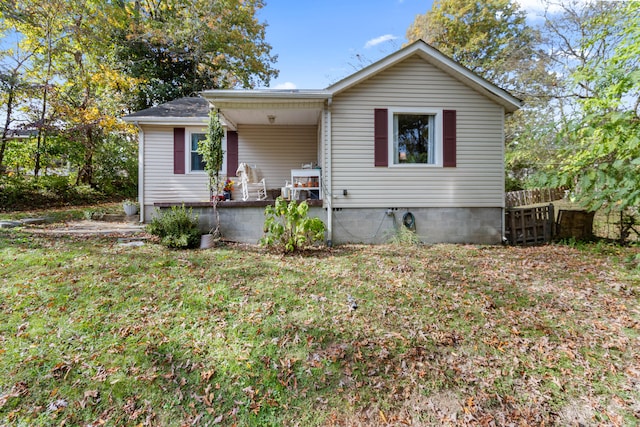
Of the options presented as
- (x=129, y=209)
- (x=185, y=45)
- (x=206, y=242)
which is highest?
(x=185, y=45)

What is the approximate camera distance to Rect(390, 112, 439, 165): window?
23.5 feet

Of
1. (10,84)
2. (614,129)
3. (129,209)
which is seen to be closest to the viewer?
(614,129)

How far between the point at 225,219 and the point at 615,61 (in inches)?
297

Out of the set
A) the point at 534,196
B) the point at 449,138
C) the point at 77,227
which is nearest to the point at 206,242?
the point at 77,227

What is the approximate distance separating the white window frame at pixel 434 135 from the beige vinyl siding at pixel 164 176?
576 centimetres

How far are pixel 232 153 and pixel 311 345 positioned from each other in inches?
303

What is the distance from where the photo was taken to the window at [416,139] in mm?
7160

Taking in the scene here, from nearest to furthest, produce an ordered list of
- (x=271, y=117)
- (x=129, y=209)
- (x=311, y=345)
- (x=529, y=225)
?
1. (x=311, y=345)
2. (x=529, y=225)
3. (x=271, y=117)
4. (x=129, y=209)

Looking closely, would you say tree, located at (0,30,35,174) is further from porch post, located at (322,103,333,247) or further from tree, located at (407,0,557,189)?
tree, located at (407,0,557,189)

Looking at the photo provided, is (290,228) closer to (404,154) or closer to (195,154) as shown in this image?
(404,154)

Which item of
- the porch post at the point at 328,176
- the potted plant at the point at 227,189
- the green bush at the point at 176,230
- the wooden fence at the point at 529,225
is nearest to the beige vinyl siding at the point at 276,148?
the potted plant at the point at 227,189

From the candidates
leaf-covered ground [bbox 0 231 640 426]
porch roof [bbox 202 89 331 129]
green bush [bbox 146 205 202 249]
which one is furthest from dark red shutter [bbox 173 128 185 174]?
leaf-covered ground [bbox 0 231 640 426]

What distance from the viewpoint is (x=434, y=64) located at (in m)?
7.03

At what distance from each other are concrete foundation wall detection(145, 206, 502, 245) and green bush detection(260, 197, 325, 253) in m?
1.10
